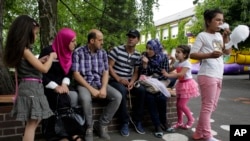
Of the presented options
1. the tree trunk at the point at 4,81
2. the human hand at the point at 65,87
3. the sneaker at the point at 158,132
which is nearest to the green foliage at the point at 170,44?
the sneaker at the point at 158,132

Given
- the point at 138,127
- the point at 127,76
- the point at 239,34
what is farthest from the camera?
the point at 127,76

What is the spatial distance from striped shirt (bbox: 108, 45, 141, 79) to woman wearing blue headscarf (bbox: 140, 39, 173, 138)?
Result: 0.44ft

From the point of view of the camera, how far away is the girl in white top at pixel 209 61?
392 centimetres

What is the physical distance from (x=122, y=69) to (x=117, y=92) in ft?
1.92

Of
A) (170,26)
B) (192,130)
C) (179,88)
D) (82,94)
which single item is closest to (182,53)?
(179,88)

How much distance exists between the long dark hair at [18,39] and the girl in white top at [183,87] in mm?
2487

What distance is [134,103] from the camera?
4.62 metres

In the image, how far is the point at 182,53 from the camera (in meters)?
4.87

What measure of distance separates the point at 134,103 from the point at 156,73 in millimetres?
597

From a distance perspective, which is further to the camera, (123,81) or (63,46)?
(123,81)

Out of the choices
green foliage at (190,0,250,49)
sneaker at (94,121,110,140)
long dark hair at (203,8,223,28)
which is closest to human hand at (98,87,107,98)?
sneaker at (94,121,110,140)

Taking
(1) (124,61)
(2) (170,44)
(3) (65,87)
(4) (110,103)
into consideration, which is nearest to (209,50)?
(1) (124,61)

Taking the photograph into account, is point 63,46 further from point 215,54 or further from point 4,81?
point 215,54

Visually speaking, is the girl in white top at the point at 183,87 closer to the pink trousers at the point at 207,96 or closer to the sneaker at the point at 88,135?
the pink trousers at the point at 207,96
